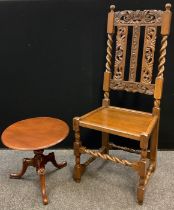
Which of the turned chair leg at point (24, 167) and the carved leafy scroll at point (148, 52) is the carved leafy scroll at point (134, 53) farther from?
the turned chair leg at point (24, 167)

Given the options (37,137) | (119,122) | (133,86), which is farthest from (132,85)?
(37,137)

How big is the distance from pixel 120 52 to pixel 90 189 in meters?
1.10

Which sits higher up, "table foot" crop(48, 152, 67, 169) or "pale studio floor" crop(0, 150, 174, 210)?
"table foot" crop(48, 152, 67, 169)

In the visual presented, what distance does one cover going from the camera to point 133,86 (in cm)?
193

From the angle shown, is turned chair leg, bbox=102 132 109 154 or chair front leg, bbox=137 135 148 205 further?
A: turned chair leg, bbox=102 132 109 154

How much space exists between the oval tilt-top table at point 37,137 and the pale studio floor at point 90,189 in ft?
0.34

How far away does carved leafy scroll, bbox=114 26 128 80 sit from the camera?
74.5 inches

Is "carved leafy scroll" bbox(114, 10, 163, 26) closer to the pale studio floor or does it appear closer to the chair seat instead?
the chair seat

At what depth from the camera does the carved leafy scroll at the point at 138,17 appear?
1741 mm

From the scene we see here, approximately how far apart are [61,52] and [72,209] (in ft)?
4.19

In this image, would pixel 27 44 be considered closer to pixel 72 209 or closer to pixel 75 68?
pixel 75 68

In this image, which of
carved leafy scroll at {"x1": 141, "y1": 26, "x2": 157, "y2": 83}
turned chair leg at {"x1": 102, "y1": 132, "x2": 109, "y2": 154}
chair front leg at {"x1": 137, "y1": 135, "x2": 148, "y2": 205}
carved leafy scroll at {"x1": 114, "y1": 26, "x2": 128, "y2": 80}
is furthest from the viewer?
turned chair leg at {"x1": 102, "y1": 132, "x2": 109, "y2": 154}

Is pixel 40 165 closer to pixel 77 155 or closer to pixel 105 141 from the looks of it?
pixel 77 155

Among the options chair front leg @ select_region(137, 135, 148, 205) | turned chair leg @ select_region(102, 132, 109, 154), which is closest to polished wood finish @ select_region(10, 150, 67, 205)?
turned chair leg @ select_region(102, 132, 109, 154)
